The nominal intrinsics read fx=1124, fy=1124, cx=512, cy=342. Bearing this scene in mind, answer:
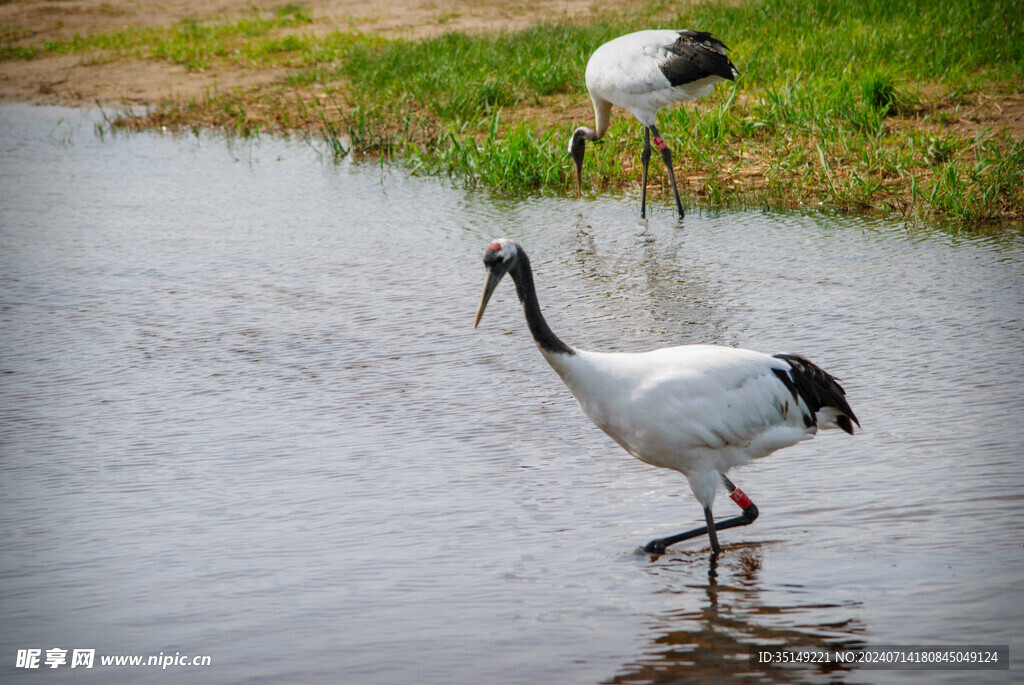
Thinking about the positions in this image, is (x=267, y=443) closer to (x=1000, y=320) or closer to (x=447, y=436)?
(x=447, y=436)

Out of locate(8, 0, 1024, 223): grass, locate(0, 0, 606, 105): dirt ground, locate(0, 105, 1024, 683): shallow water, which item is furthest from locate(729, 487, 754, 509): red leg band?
locate(0, 0, 606, 105): dirt ground

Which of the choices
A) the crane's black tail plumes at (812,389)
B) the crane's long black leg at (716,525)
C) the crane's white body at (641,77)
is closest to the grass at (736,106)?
the crane's white body at (641,77)

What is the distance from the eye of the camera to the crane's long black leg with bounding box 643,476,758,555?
404 cm

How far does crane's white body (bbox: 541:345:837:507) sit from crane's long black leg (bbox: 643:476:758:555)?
7 centimetres

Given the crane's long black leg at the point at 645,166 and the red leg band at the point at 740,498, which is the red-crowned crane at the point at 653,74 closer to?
the crane's long black leg at the point at 645,166

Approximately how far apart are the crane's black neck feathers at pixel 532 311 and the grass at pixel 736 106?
5.02m

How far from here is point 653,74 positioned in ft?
31.0

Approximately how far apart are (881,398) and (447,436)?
2017mm

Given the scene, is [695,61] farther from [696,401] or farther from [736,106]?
[696,401]

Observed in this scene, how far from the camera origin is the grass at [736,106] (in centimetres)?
912

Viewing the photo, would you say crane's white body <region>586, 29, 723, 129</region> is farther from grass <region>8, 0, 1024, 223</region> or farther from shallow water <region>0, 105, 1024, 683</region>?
shallow water <region>0, 105, 1024, 683</region>

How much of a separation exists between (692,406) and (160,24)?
17266 mm

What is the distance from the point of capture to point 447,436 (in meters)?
5.13

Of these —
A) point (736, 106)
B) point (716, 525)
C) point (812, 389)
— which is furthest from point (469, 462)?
point (736, 106)
